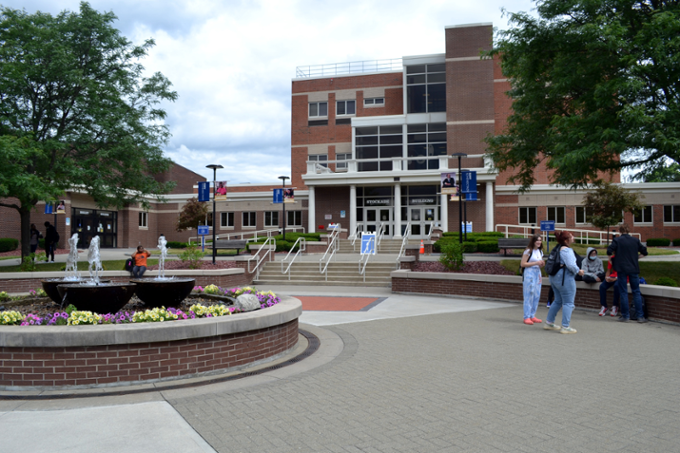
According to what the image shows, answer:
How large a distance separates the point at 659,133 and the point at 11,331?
13.2m

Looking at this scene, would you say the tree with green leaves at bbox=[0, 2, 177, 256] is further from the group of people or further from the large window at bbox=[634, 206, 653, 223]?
the large window at bbox=[634, 206, 653, 223]

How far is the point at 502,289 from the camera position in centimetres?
1388

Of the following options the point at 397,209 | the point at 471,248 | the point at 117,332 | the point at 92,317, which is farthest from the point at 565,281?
the point at 397,209

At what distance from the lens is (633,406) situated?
15.8 feet

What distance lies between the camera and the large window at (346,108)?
43312mm

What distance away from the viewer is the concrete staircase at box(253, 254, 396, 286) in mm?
18531

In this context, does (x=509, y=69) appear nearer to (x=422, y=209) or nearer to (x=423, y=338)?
(x=423, y=338)

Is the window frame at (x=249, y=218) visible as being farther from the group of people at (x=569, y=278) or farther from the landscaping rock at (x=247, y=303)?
the landscaping rock at (x=247, y=303)

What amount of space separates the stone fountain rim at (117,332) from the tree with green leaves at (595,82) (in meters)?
10.2

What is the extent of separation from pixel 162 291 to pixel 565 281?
6.80 meters

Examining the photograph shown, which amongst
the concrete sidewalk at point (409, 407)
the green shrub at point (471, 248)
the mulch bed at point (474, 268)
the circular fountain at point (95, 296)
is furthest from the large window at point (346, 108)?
the circular fountain at point (95, 296)

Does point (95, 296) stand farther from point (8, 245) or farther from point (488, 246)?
point (8, 245)

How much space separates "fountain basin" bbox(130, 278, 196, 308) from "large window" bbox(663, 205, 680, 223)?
38220mm

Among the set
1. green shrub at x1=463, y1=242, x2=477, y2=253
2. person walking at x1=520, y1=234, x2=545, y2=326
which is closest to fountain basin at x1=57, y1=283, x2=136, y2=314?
person walking at x1=520, y1=234, x2=545, y2=326
